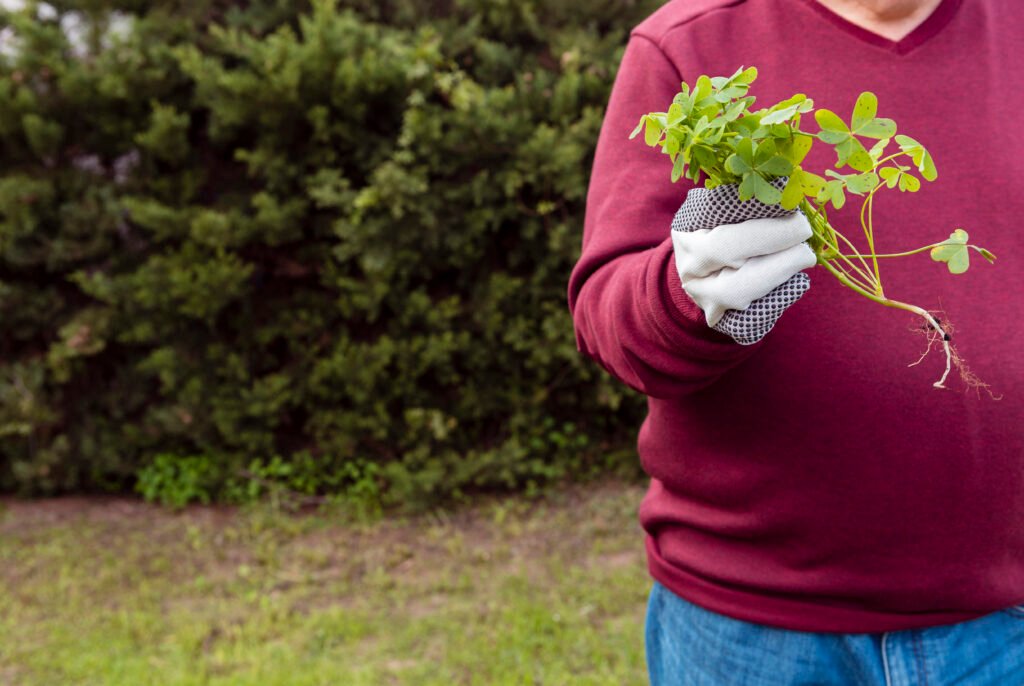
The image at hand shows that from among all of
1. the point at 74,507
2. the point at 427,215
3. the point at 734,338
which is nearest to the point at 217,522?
the point at 74,507

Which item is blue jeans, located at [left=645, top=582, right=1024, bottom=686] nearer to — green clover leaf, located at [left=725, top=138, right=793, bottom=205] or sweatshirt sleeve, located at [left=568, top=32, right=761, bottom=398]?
sweatshirt sleeve, located at [left=568, top=32, right=761, bottom=398]

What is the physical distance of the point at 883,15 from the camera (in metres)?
1.52

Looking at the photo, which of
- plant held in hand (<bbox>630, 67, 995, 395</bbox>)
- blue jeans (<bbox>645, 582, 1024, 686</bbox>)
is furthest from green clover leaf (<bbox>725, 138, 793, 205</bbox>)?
blue jeans (<bbox>645, 582, 1024, 686</bbox>)

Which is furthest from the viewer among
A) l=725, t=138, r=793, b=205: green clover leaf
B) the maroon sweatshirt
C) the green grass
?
the green grass

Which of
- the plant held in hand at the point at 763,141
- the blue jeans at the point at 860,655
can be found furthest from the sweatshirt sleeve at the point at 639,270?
the blue jeans at the point at 860,655

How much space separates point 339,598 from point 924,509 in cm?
296

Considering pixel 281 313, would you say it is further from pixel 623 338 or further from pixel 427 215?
pixel 623 338

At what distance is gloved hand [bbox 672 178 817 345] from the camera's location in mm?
1045

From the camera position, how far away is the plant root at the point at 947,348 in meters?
1.21

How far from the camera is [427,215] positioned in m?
4.34

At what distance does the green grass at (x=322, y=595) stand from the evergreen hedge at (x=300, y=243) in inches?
11.1

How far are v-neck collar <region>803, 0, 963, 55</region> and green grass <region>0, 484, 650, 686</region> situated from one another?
7.79 feet

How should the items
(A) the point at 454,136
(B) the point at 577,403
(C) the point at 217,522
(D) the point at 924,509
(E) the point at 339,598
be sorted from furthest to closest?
(B) the point at 577,403 → (C) the point at 217,522 → (A) the point at 454,136 → (E) the point at 339,598 → (D) the point at 924,509

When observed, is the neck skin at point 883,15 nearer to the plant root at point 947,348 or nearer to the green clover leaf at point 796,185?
the plant root at point 947,348
